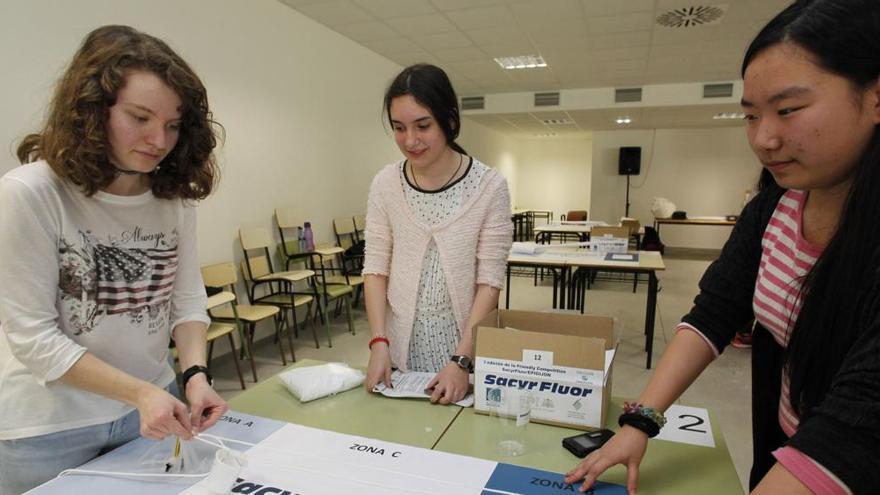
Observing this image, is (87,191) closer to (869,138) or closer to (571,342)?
(571,342)

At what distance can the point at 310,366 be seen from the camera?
1293mm

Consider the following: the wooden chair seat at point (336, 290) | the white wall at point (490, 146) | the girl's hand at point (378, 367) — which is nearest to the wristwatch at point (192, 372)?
the girl's hand at point (378, 367)

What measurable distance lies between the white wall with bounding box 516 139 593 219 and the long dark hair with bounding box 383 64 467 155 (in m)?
12.1

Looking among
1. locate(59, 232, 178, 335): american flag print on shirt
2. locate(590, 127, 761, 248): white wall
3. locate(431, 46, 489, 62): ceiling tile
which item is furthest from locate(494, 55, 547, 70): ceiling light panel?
locate(59, 232, 178, 335): american flag print on shirt

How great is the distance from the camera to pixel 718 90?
6773mm

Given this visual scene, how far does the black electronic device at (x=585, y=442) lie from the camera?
90cm

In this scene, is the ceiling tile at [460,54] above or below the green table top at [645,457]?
above

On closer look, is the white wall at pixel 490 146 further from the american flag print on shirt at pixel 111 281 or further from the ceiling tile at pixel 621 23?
the american flag print on shirt at pixel 111 281

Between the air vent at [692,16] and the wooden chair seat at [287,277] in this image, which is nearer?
the wooden chair seat at [287,277]

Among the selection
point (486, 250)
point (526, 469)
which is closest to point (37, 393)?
point (526, 469)

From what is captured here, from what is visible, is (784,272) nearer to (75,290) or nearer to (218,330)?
(75,290)

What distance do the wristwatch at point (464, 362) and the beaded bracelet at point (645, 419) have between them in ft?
1.36

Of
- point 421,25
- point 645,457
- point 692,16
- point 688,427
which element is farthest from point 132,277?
point 692,16

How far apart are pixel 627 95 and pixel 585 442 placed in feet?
24.1
